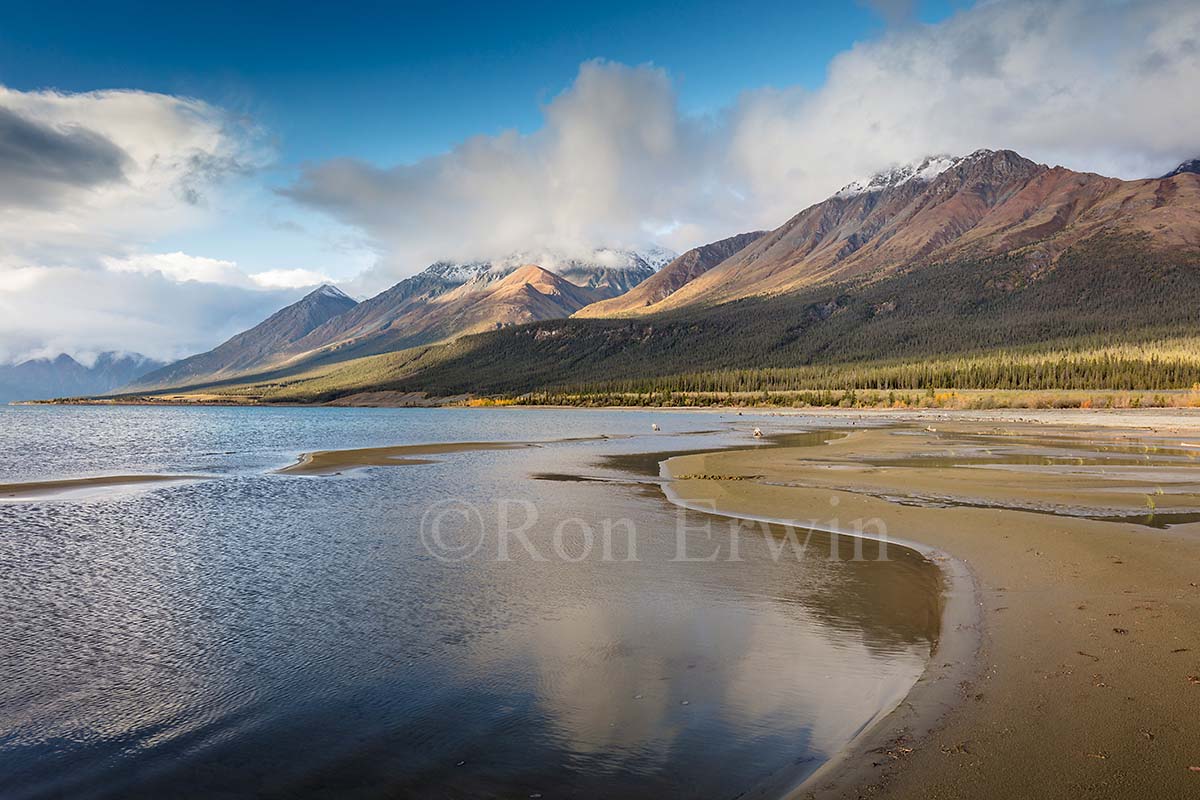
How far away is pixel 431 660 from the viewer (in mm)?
12219

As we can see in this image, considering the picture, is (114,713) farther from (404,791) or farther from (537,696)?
(537,696)

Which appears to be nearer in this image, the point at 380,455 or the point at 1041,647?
the point at 1041,647

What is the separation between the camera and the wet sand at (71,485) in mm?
33000

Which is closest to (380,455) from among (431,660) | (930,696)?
(431,660)

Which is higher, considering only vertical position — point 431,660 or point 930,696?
point 930,696

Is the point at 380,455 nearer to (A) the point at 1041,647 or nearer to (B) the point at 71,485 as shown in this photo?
(B) the point at 71,485

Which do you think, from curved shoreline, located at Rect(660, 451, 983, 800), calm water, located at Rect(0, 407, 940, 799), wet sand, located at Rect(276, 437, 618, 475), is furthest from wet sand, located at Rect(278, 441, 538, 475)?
curved shoreline, located at Rect(660, 451, 983, 800)

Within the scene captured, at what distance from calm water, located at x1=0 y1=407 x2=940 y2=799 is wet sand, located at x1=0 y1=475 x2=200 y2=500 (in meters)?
10.1

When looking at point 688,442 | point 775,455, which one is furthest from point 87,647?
point 688,442

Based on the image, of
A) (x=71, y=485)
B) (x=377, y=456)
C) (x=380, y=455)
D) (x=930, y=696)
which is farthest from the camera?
(x=380, y=455)

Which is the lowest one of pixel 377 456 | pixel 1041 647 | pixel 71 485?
pixel 1041 647

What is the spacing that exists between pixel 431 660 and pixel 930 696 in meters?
7.70

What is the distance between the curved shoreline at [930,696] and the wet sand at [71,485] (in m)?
35.9

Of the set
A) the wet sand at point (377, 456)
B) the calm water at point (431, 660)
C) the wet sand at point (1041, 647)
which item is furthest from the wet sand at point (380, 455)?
the wet sand at point (1041, 647)
